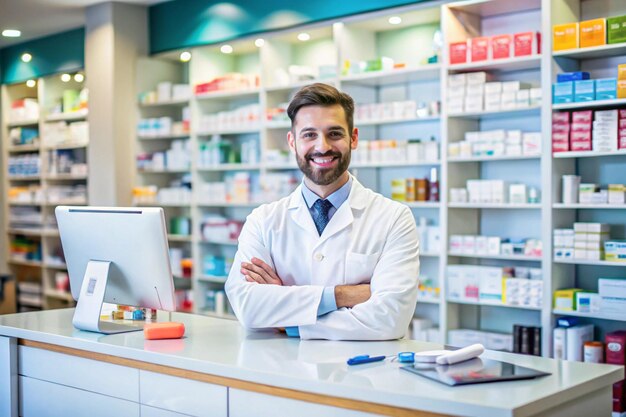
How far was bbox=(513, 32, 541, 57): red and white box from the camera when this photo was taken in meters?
5.05

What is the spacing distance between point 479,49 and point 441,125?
573mm

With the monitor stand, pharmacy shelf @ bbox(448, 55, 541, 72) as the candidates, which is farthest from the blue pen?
pharmacy shelf @ bbox(448, 55, 541, 72)

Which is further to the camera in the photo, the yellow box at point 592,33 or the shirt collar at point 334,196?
the yellow box at point 592,33

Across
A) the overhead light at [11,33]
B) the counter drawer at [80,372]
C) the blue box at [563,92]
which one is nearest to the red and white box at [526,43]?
the blue box at [563,92]

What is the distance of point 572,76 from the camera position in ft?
16.0

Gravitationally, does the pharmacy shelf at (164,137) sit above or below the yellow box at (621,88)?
below

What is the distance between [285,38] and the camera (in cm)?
667

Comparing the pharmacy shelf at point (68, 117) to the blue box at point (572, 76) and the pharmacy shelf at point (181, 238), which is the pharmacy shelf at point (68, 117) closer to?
the pharmacy shelf at point (181, 238)

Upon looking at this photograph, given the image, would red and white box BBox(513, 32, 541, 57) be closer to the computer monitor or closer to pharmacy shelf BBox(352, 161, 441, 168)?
pharmacy shelf BBox(352, 161, 441, 168)

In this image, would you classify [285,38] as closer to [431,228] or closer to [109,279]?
[431,228]

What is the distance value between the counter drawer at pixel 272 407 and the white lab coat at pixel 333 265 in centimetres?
47

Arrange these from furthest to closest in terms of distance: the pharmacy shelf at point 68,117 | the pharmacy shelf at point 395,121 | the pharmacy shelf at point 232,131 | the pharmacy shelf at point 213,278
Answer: the pharmacy shelf at point 68,117 < the pharmacy shelf at point 213,278 < the pharmacy shelf at point 232,131 < the pharmacy shelf at point 395,121

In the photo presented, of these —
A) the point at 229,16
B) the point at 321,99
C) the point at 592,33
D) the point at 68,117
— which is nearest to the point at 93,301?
the point at 321,99

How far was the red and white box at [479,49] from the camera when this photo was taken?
5266mm
